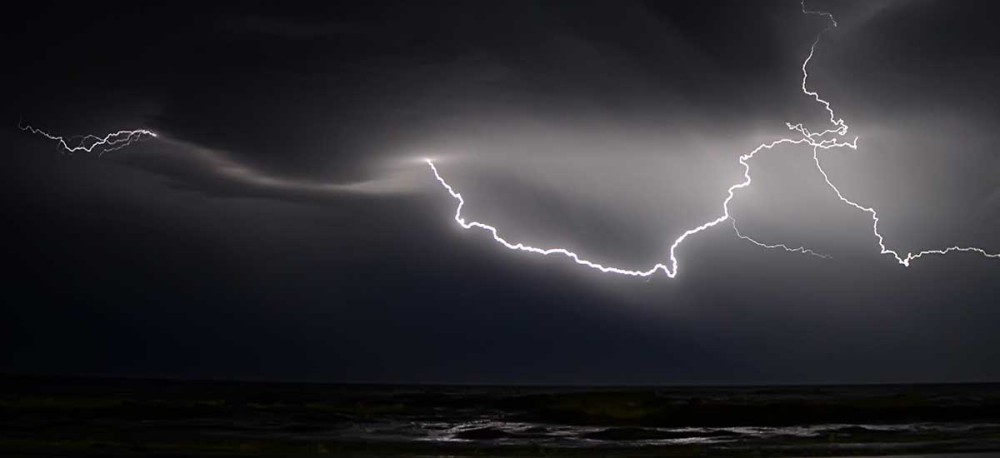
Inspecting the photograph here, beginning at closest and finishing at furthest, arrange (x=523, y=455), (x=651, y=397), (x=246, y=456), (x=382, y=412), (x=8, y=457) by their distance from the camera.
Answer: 1. (x=8, y=457)
2. (x=246, y=456)
3. (x=523, y=455)
4. (x=382, y=412)
5. (x=651, y=397)

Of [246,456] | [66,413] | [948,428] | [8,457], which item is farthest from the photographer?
[66,413]

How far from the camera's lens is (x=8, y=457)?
1442cm

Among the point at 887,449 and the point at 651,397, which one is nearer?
the point at 887,449

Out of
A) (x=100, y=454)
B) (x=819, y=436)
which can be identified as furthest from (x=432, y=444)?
(x=819, y=436)

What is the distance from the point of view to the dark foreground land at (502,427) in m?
17.4

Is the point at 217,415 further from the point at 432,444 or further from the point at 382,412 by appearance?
the point at 432,444

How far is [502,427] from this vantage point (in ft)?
83.6

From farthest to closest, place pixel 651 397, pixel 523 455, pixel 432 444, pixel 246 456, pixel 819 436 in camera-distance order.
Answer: pixel 651 397
pixel 819 436
pixel 432 444
pixel 523 455
pixel 246 456

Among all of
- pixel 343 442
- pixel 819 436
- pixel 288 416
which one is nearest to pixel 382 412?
pixel 288 416

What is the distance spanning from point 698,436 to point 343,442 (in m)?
8.75

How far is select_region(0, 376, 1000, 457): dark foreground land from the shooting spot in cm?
1741

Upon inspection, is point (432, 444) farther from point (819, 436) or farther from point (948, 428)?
point (948, 428)

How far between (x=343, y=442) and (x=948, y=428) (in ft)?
52.8

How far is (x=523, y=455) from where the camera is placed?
667 inches
